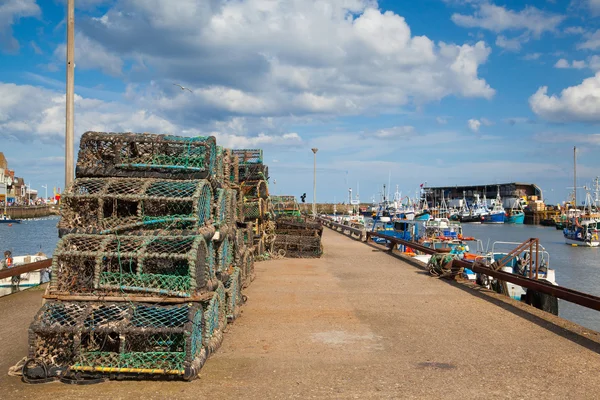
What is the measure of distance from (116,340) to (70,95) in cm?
581

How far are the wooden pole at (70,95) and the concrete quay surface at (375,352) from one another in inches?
106

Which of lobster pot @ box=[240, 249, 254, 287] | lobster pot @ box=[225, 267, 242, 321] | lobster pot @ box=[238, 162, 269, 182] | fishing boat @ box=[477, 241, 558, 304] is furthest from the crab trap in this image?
lobster pot @ box=[238, 162, 269, 182]

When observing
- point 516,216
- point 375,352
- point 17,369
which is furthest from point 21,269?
point 516,216

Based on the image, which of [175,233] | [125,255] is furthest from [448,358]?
[125,255]

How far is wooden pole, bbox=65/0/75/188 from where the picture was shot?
31.7ft

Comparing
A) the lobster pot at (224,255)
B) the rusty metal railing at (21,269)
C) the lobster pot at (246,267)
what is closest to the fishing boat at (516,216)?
the lobster pot at (246,267)

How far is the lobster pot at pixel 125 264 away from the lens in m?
5.83

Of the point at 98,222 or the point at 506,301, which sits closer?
the point at 98,222

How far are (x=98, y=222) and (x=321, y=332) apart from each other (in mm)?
3620

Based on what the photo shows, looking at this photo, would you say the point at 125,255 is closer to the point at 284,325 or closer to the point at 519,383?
the point at 284,325

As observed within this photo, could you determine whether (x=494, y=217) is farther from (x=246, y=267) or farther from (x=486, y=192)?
(x=246, y=267)

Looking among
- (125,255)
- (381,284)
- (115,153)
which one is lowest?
(381,284)

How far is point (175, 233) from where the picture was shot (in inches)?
245

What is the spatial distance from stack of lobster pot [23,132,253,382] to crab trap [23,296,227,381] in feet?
0.03
